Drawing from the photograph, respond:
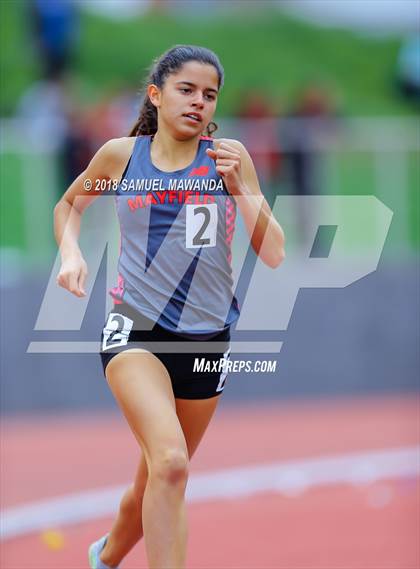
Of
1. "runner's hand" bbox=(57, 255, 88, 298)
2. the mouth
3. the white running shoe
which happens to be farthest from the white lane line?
the mouth

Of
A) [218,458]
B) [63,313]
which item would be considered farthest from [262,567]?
[63,313]

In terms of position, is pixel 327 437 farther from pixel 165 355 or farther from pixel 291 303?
pixel 165 355

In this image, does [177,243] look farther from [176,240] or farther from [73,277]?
[73,277]

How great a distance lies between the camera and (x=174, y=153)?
16.5 ft

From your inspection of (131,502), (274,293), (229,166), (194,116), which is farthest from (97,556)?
(274,293)

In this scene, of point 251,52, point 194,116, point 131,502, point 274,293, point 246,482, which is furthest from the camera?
point 251,52

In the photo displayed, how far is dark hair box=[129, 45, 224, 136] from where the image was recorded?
16.2ft

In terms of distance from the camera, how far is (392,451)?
30.5ft

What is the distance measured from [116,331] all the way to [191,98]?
3.40 feet

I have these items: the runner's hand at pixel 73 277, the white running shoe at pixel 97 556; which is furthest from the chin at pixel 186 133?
the white running shoe at pixel 97 556

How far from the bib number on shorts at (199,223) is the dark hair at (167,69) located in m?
0.46

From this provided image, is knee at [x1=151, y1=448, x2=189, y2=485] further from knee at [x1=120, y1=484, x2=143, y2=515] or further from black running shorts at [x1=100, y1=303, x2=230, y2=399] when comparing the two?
knee at [x1=120, y1=484, x2=143, y2=515]

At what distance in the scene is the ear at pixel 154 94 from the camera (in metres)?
5.07

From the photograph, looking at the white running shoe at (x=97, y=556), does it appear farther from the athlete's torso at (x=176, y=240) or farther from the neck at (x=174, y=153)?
the neck at (x=174, y=153)
